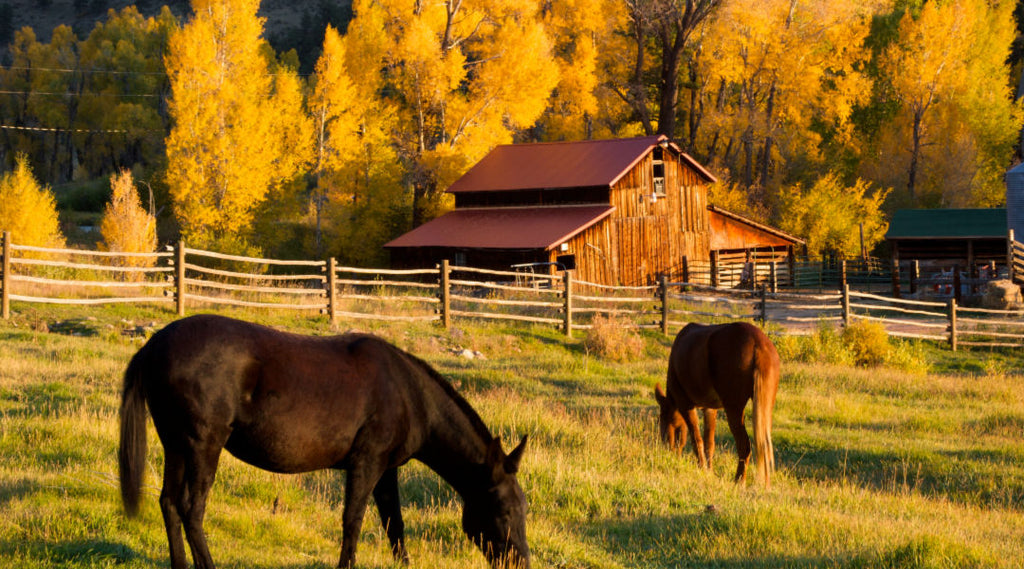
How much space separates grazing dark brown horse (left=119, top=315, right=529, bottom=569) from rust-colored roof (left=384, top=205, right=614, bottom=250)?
26.0 metres

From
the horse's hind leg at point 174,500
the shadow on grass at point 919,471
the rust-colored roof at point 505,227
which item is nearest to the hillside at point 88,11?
the rust-colored roof at point 505,227

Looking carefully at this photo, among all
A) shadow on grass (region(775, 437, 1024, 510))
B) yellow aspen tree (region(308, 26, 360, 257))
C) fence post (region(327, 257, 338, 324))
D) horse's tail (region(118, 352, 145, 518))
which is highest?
yellow aspen tree (region(308, 26, 360, 257))

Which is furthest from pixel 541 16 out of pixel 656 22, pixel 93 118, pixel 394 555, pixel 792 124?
pixel 394 555

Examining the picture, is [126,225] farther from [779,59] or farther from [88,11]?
[88,11]

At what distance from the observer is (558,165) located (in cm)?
3797

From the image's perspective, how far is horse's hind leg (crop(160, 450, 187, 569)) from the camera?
4953 millimetres

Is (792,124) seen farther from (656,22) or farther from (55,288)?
(55,288)

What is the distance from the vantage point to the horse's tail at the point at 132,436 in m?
5.17

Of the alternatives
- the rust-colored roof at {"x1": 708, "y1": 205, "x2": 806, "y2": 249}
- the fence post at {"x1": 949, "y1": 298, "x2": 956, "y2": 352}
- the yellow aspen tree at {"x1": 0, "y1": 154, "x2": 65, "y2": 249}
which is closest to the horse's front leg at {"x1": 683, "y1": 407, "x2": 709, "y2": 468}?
the fence post at {"x1": 949, "y1": 298, "x2": 956, "y2": 352}

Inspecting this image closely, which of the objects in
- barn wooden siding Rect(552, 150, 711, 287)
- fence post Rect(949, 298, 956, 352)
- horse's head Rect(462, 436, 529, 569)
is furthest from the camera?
barn wooden siding Rect(552, 150, 711, 287)

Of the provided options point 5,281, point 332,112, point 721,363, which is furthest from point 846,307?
point 332,112

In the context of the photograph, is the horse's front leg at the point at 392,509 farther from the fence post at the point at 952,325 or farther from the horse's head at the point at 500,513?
the fence post at the point at 952,325

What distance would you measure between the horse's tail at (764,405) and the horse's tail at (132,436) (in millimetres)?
5905

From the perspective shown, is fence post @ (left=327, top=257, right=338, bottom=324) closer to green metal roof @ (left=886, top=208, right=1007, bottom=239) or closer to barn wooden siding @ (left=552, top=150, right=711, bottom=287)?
barn wooden siding @ (left=552, top=150, right=711, bottom=287)
